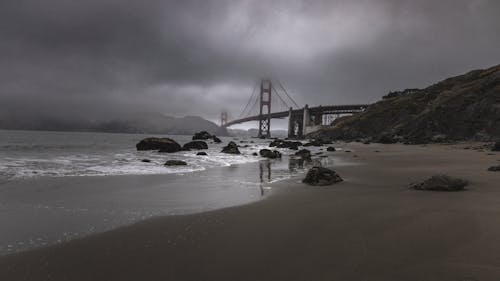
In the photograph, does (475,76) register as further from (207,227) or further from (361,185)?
(207,227)

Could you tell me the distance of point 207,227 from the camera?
337 cm

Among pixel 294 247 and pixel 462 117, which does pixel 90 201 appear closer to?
pixel 294 247

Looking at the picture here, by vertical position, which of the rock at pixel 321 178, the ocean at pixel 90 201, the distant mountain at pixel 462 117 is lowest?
the ocean at pixel 90 201

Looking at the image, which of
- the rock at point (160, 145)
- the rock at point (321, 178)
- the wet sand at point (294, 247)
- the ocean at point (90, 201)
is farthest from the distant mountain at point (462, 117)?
the ocean at point (90, 201)

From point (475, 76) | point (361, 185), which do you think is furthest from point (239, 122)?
point (361, 185)

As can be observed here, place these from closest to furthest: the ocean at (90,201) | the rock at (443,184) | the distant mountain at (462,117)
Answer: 1. the ocean at (90,201)
2. the rock at (443,184)
3. the distant mountain at (462,117)

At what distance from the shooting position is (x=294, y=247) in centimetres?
267

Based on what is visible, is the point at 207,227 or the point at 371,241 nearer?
the point at 371,241

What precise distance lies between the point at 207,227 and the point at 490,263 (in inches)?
102

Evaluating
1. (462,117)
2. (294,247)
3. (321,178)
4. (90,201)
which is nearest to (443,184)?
(321,178)

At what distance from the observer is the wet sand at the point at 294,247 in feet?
7.18

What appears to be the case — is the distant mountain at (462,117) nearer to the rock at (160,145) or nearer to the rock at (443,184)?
the rock at (160,145)

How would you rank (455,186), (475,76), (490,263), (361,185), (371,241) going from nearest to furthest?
(490,263)
(371,241)
(455,186)
(361,185)
(475,76)

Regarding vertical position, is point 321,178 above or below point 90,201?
above
